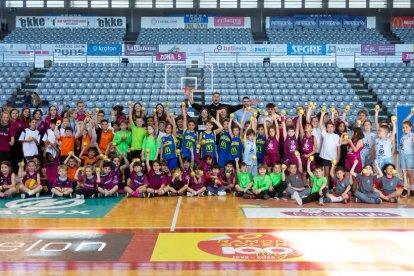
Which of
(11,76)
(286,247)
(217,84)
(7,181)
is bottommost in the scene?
(286,247)

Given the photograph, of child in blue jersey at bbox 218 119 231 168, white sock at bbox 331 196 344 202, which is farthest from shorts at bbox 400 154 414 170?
child in blue jersey at bbox 218 119 231 168

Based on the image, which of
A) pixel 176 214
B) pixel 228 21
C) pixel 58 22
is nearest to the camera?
pixel 176 214

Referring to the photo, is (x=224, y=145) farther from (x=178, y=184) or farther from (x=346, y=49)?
(x=346, y=49)

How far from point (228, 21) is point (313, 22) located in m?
5.79

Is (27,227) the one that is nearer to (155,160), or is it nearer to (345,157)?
(155,160)

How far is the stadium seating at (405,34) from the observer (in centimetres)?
2788

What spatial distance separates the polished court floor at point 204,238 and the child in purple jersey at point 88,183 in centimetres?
68

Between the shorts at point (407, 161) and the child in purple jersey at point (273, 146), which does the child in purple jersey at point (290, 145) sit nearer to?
the child in purple jersey at point (273, 146)

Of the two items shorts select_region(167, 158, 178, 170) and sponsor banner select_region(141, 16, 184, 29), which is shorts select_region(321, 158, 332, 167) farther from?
sponsor banner select_region(141, 16, 184, 29)

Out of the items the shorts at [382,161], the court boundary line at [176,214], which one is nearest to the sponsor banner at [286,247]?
the court boundary line at [176,214]

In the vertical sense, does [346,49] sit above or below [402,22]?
below

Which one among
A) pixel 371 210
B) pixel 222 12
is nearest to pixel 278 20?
pixel 222 12

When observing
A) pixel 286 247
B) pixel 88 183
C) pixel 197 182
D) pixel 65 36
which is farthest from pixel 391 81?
pixel 65 36

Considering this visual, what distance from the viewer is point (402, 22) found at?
29953 mm
